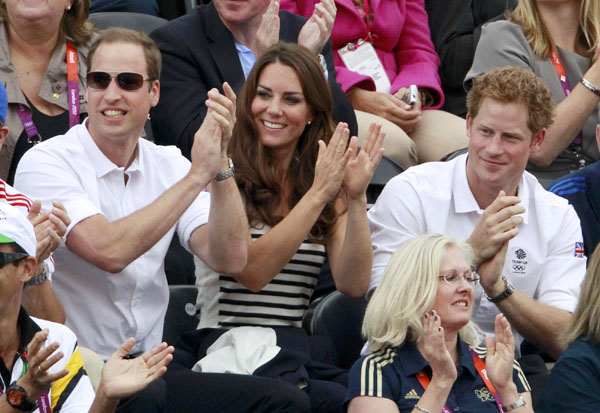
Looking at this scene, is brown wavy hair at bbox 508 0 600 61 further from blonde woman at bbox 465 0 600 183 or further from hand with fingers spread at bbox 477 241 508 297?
hand with fingers spread at bbox 477 241 508 297

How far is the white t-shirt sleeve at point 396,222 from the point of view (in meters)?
4.73

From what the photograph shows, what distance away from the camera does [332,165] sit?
450cm

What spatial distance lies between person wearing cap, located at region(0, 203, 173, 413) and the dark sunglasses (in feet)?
3.93

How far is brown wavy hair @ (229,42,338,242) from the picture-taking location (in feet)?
15.5

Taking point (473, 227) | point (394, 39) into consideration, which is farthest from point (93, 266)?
point (394, 39)

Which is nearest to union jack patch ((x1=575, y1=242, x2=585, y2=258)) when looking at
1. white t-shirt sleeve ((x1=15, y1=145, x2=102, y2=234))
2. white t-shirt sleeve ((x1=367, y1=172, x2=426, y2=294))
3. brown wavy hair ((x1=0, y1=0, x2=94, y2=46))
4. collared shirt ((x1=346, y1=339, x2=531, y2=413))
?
white t-shirt sleeve ((x1=367, y1=172, x2=426, y2=294))

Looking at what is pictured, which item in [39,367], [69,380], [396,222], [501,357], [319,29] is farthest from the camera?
[319,29]

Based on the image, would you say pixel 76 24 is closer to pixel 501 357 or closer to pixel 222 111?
Result: pixel 222 111

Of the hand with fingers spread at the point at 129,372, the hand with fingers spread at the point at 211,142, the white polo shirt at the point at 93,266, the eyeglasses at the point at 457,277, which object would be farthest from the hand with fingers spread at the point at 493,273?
the hand with fingers spread at the point at 129,372

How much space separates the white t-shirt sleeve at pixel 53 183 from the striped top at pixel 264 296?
2.06 feet

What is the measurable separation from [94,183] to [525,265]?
1.70 meters

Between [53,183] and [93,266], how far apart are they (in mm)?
324

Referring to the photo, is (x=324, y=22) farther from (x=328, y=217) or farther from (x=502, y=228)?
(x=502, y=228)

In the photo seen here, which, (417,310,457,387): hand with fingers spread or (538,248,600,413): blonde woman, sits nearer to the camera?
(538,248,600,413): blonde woman
